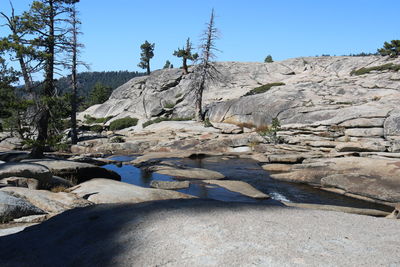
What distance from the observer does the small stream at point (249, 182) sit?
38.4ft

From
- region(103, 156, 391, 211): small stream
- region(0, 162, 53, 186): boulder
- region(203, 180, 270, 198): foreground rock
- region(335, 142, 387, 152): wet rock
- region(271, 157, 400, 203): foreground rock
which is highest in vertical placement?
region(335, 142, 387, 152): wet rock

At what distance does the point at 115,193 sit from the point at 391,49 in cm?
4492

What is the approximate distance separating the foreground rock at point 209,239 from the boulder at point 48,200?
1570 millimetres

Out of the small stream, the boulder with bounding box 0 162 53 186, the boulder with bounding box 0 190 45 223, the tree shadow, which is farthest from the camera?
the small stream

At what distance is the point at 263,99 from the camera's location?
31.6 metres

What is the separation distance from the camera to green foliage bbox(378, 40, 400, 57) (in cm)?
4031

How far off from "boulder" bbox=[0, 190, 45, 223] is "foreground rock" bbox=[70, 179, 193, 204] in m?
1.83

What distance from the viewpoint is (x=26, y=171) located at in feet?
Answer: 32.3

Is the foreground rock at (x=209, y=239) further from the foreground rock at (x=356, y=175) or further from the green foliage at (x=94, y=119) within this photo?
the green foliage at (x=94, y=119)

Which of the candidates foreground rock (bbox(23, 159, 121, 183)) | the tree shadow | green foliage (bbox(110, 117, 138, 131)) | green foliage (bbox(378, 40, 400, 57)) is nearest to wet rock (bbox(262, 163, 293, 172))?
foreground rock (bbox(23, 159, 121, 183))

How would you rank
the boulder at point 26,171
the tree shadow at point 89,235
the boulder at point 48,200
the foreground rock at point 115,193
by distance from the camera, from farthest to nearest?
the boulder at point 26,171 < the foreground rock at point 115,193 < the boulder at point 48,200 < the tree shadow at point 89,235

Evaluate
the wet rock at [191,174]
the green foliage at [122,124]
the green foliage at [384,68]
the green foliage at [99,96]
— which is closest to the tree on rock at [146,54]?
the green foliage at [99,96]

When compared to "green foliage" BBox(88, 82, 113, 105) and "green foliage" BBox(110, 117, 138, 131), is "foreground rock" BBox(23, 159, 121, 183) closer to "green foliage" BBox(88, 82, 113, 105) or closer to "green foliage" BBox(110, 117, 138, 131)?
"green foliage" BBox(110, 117, 138, 131)

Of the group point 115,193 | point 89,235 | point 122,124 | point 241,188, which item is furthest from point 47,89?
point 122,124
